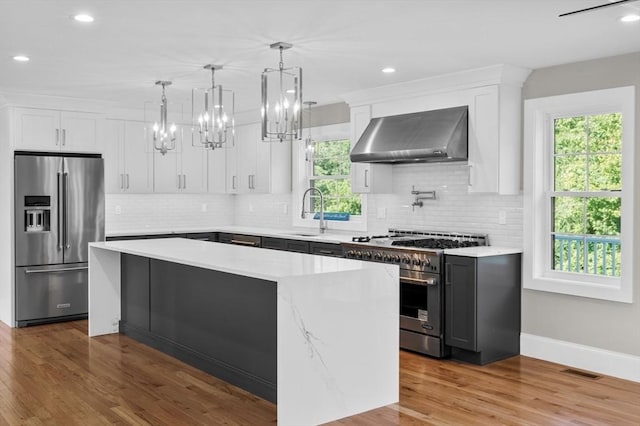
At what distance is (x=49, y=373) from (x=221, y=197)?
15.0 ft

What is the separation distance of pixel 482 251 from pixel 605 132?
1.37m

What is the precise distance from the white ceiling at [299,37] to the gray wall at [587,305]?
17cm

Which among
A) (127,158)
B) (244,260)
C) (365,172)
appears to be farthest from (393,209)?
(127,158)

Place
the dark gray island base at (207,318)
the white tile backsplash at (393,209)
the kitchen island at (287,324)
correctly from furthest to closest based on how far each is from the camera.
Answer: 1. the white tile backsplash at (393,209)
2. the dark gray island base at (207,318)
3. the kitchen island at (287,324)

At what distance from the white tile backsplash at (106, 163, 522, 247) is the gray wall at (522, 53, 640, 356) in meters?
0.67

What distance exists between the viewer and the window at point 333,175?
23.9 feet

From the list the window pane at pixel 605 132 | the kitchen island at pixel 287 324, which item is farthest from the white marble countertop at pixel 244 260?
the window pane at pixel 605 132

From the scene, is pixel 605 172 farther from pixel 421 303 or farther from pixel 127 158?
pixel 127 158

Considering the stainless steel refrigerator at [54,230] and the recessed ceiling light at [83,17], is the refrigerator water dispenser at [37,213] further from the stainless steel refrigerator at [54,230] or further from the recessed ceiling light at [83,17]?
the recessed ceiling light at [83,17]

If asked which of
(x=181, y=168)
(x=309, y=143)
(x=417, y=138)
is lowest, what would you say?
(x=181, y=168)

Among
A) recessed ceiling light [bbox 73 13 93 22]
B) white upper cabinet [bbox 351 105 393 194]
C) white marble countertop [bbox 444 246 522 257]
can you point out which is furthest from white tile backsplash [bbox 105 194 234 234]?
white marble countertop [bbox 444 246 522 257]

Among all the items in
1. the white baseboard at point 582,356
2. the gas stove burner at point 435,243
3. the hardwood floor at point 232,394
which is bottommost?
the hardwood floor at point 232,394

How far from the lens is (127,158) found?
7.65m

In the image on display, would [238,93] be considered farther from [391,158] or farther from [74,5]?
[74,5]
